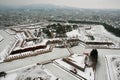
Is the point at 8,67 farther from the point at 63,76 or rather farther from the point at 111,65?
the point at 111,65

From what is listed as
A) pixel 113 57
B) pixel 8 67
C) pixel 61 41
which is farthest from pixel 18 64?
pixel 113 57

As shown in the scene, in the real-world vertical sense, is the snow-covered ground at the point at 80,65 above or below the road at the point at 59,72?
above

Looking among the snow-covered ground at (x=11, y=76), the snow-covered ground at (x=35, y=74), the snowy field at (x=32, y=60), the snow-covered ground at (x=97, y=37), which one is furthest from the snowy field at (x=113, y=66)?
the snow-covered ground at (x=11, y=76)

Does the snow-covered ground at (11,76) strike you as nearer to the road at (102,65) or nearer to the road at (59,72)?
the road at (59,72)

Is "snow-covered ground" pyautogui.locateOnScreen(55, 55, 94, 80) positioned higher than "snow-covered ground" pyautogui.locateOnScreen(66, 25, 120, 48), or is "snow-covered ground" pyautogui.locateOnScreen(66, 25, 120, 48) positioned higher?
"snow-covered ground" pyautogui.locateOnScreen(66, 25, 120, 48)

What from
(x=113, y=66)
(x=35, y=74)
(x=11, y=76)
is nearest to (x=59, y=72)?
(x=35, y=74)

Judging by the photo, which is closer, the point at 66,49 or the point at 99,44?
the point at 66,49

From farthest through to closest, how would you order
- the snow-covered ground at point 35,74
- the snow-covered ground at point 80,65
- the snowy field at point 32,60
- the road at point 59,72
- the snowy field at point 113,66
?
the snowy field at point 32,60 < the snowy field at point 113,66 < the snow-covered ground at point 80,65 < the road at point 59,72 < the snow-covered ground at point 35,74

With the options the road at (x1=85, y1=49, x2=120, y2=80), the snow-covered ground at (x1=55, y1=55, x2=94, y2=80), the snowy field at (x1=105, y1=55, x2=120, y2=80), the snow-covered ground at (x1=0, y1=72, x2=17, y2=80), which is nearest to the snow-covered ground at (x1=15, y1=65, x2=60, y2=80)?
the snow-covered ground at (x1=0, y1=72, x2=17, y2=80)

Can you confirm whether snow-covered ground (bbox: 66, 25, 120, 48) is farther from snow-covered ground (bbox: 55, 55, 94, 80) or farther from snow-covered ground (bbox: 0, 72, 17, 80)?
snow-covered ground (bbox: 0, 72, 17, 80)

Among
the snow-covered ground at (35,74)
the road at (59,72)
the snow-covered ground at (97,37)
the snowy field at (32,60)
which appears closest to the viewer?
the snow-covered ground at (35,74)

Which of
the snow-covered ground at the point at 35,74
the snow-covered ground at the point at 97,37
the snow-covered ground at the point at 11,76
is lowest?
the snow-covered ground at the point at 11,76
